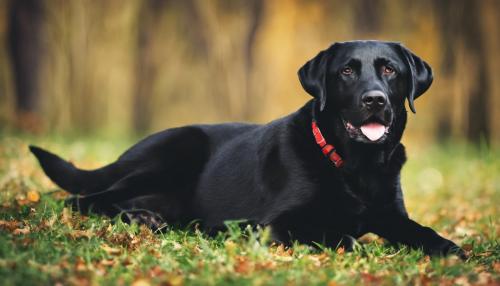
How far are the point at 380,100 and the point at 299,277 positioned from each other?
1.24 m

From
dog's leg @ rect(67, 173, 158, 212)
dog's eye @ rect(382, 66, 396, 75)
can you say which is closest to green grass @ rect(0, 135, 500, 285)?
dog's leg @ rect(67, 173, 158, 212)

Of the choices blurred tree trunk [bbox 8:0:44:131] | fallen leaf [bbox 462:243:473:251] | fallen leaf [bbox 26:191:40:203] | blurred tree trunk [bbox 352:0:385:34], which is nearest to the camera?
fallen leaf [bbox 462:243:473:251]

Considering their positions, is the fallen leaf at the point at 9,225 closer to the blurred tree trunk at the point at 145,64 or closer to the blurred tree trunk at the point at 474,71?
the blurred tree trunk at the point at 474,71

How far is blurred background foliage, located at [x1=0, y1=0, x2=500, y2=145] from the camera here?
12758 mm

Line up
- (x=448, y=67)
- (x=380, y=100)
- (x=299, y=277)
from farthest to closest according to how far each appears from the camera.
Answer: (x=448, y=67) → (x=380, y=100) → (x=299, y=277)

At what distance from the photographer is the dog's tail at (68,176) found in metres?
4.74

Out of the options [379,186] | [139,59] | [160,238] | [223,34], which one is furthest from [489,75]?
[160,238]

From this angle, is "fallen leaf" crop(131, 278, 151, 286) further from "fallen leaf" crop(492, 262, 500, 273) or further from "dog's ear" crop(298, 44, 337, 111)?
"fallen leaf" crop(492, 262, 500, 273)

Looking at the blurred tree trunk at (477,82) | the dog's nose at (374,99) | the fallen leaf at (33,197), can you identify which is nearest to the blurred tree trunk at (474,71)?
the blurred tree trunk at (477,82)

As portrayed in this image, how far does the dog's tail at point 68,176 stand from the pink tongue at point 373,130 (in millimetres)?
1980

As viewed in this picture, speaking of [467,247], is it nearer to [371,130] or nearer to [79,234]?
[371,130]

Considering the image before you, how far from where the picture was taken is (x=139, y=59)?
16.2 metres

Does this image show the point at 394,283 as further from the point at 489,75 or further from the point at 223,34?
the point at 223,34

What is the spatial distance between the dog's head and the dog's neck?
5 cm
